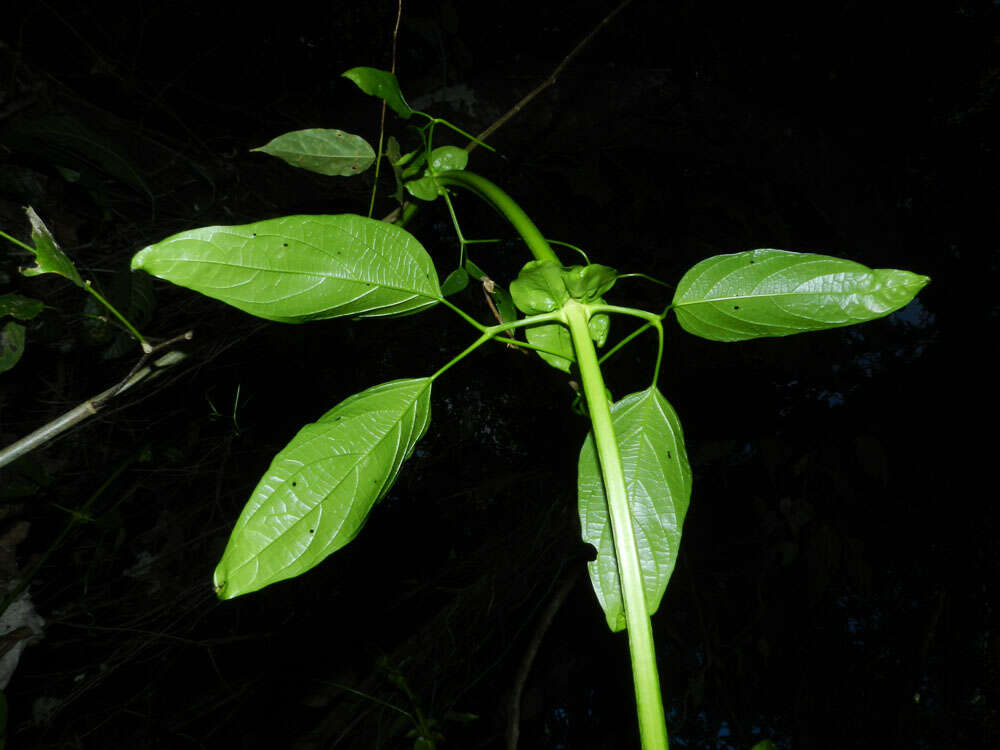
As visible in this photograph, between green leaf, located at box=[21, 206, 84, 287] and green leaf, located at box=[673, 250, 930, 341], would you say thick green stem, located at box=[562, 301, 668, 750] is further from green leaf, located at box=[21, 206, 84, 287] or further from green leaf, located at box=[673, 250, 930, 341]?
green leaf, located at box=[21, 206, 84, 287]

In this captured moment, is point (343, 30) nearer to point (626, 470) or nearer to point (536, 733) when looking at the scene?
point (626, 470)

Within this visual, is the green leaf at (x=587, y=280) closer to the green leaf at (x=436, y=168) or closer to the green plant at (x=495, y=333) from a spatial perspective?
the green plant at (x=495, y=333)

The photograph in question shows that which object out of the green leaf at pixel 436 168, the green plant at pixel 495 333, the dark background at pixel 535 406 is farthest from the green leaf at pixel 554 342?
the dark background at pixel 535 406

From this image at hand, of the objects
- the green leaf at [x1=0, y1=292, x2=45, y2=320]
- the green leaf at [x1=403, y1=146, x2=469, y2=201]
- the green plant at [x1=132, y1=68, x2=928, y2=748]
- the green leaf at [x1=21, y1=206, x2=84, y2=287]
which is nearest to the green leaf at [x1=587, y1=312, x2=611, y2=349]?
the green plant at [x1=132, y1=68, x2=928, y2=748]

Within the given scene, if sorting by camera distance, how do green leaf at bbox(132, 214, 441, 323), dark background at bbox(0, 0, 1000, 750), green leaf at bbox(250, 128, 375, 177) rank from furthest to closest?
dark background at bbox(0, 0, 1000, 750)
green leaf at bbox(250, 128, 375, 177)
green leaf at bbox(132, 214, 441, 323)

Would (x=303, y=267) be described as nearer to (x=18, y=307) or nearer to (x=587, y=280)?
(x=587, y=280)
